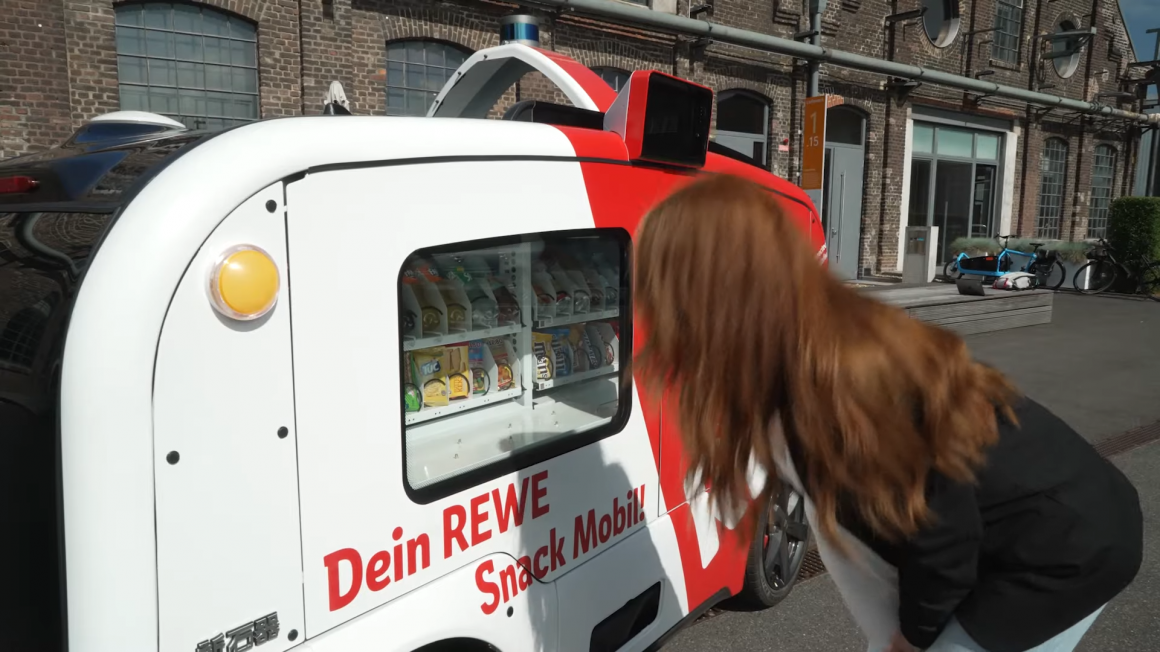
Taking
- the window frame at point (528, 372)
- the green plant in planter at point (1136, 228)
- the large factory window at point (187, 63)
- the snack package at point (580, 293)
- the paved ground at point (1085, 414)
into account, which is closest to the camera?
the window frame at point (528, 372)

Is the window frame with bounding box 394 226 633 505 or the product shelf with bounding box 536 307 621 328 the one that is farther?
the product shelf with bounding box 536 307 621 328

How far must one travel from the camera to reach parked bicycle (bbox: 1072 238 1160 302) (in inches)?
627

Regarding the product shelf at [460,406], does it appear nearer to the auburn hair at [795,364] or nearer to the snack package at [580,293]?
the snack package at [580,293]

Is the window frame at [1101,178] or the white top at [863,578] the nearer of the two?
the white top at [863,578]

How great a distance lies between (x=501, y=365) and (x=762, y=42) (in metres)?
11.4

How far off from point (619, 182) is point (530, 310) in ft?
1.65

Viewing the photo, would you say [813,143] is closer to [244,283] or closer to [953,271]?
[953,271]

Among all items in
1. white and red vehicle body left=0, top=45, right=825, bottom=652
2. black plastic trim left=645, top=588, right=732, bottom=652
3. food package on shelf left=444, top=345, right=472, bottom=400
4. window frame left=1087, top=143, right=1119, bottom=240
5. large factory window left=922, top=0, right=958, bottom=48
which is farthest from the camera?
window frame left=1087, top=143, right=1119, bottom=240

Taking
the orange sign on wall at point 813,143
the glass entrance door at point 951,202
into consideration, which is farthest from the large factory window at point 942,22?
the orange sign on wall at point 813,143

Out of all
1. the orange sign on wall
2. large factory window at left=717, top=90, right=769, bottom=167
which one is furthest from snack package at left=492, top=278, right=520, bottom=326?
large factory window at left=717, top=90, right=769, bottom=167

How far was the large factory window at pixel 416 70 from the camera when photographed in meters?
9.95

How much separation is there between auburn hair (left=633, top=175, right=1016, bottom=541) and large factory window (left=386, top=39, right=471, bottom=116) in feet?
30.7

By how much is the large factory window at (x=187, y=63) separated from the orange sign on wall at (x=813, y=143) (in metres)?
8.18

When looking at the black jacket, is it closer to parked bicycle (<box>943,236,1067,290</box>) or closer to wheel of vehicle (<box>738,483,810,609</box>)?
wheel of vehicle (<box>738,483,810,609</box>)
